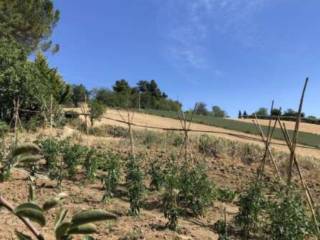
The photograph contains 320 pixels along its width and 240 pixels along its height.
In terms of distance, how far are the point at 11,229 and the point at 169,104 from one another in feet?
146

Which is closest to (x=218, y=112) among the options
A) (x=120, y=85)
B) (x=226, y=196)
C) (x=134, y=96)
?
(x=120, y=85)

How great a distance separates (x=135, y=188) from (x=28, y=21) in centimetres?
1584

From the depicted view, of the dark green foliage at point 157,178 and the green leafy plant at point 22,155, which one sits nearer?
the green leafy plant at point 22,155

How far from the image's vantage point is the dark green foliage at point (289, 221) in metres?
3.72

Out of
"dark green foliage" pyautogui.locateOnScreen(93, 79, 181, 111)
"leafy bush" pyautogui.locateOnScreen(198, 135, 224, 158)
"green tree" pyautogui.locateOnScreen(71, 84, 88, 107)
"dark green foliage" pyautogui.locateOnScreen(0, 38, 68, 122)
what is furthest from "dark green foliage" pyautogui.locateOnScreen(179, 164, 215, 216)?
"green tree" pyautogui.locateOnScreen(71, 84, 88, 107)

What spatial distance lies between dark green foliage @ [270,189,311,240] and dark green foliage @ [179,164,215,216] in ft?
4.81

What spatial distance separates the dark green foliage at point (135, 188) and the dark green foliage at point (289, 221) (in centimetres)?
166

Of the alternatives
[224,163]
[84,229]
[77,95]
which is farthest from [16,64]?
[77,95]

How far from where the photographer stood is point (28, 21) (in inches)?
746

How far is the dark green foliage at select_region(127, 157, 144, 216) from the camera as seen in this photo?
4.94m

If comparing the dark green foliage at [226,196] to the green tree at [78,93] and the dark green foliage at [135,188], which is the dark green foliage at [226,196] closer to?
the dark green foliage at [135,188]

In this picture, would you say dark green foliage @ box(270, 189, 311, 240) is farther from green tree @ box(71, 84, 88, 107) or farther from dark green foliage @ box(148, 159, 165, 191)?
green tree @ box(71, 84, 88, 107)

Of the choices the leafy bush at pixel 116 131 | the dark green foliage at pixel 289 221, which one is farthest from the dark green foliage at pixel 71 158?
the leafy bush at pixel 116 131

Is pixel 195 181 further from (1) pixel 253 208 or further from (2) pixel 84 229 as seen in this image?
(2) pixel 84 229
